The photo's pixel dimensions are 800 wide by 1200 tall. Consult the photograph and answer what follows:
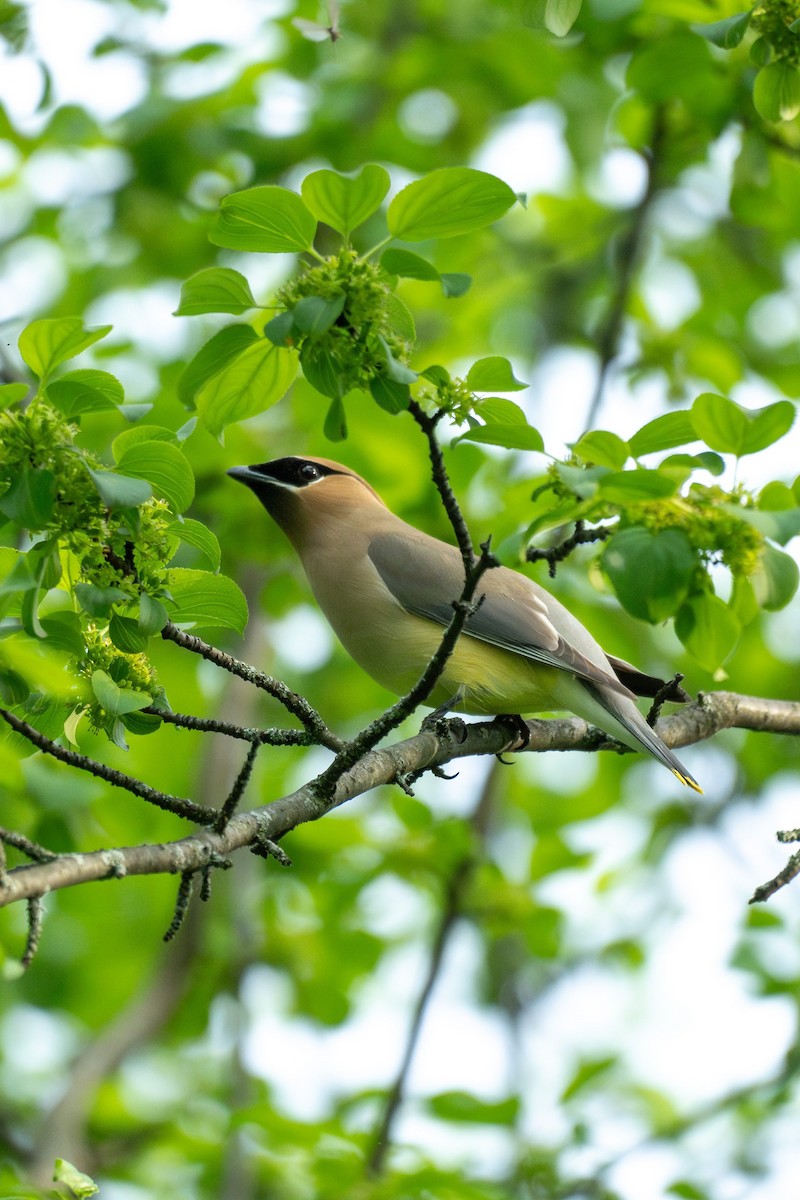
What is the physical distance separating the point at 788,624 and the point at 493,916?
14.2 feet

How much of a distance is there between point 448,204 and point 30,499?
43.2 inches

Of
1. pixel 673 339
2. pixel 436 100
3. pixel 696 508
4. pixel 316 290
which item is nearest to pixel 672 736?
pixel 696 508

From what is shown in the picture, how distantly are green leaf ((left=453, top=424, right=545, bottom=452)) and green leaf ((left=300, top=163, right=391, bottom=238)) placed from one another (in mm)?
517

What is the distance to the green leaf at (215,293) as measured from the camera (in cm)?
313

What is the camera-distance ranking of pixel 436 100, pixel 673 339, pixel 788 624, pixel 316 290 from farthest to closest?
pixel 788 624
pixel 436 100
pixel 673 339
pixel 316 290

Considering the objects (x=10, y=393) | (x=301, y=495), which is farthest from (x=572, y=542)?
(x=301, y=495)

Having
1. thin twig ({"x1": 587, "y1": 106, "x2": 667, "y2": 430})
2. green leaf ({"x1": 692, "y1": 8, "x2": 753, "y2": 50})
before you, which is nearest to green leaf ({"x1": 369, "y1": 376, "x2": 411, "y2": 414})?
green leaf ({"x1": 692, "y1": 8, "x2": 753, "y2": 50})

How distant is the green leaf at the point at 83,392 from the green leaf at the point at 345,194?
0.58m

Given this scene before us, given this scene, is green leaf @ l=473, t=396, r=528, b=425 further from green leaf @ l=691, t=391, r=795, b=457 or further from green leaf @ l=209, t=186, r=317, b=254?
green leaf @ l=209, t=186, r=317, b=254

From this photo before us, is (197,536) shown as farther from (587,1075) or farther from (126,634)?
(587,1075)

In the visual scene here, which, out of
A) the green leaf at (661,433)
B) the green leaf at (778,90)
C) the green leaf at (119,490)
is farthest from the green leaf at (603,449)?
the green leaf at (778,90)

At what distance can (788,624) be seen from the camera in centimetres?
1023

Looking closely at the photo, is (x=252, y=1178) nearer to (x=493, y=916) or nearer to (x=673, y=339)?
(x=493, y=916)

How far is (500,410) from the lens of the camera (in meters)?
3.07
